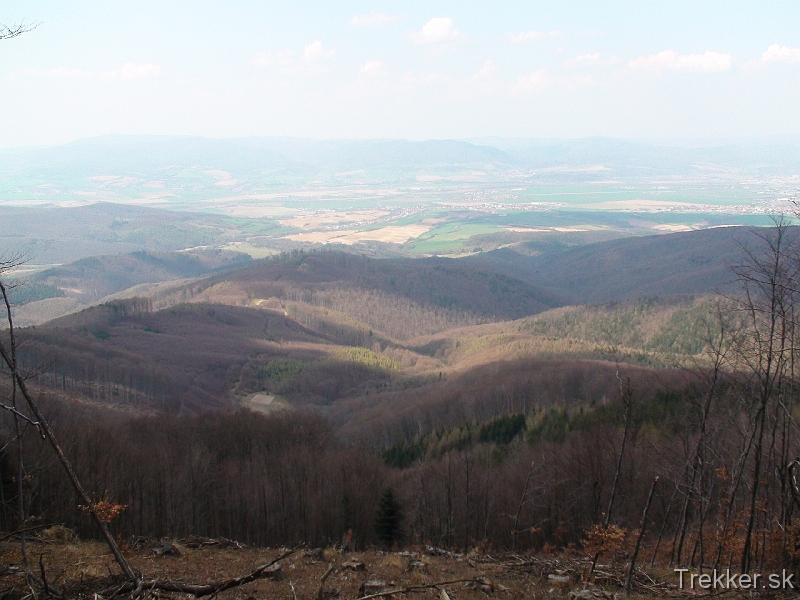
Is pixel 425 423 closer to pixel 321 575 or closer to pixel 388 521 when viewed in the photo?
pixel 388 521

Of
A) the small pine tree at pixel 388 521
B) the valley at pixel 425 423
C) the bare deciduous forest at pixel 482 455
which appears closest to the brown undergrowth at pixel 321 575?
the valley at pixel 425 423

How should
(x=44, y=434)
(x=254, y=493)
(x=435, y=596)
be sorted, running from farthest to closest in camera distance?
(x=254, y=493) → (x=435, y=596) → (x=44, y=434)

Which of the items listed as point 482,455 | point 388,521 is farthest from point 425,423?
point 388,521

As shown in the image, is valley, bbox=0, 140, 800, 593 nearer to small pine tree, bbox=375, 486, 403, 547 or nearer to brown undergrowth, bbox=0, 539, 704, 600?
small pine tree, bbox=375, 486, 403, 547

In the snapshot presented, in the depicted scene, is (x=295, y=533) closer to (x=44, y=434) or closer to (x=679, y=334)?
(x=44, y=434)

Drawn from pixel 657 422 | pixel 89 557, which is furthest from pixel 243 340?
pixel 89 557

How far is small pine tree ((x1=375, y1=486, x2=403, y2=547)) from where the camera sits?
29141mm

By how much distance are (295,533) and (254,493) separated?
14.7 ft

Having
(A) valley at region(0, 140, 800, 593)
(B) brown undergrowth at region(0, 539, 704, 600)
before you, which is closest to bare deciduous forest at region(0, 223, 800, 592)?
(A) valley at region(0, 140, 800, 593)

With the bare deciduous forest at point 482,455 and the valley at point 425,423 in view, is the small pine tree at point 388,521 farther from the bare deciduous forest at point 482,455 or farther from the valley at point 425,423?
the bare deciduous forest at point 482,455

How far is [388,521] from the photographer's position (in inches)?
1147

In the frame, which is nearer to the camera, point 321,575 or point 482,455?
point 321,575

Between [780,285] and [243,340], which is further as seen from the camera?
[243,340]

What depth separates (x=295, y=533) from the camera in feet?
113
